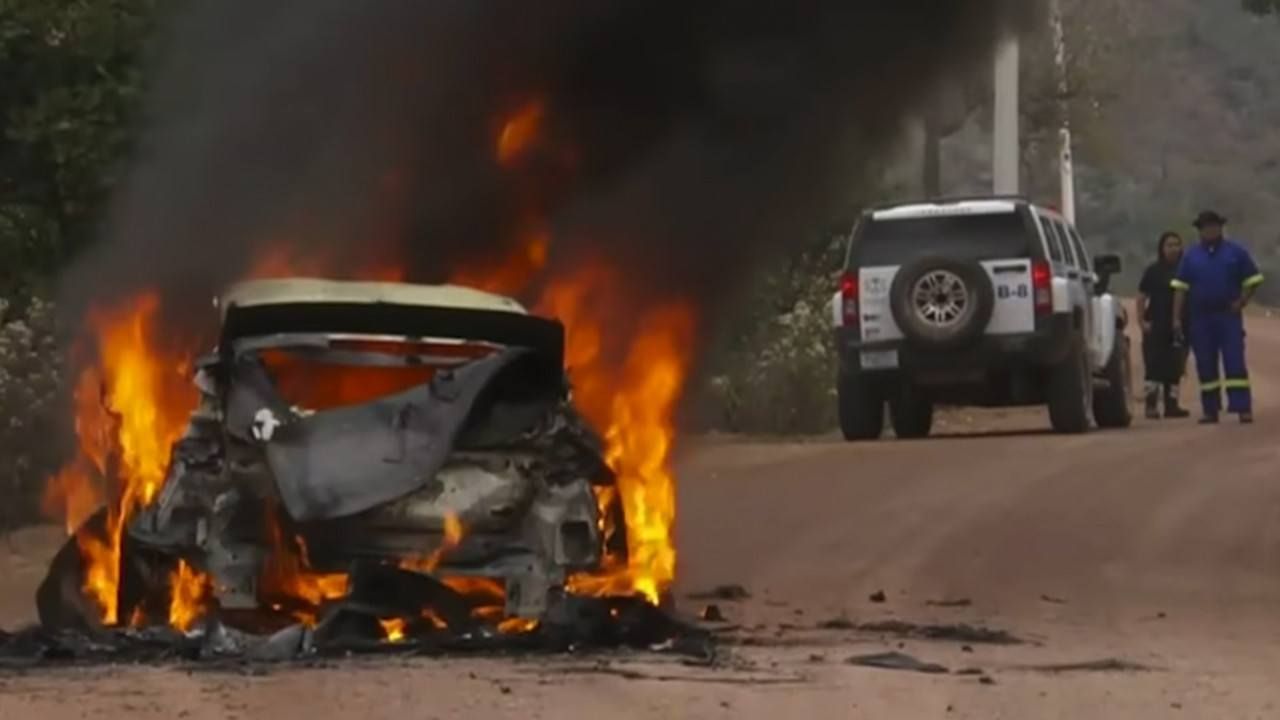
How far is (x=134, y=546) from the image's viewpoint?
1099 centimetres

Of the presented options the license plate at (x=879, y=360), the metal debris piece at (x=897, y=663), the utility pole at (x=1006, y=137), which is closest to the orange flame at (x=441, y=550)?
the metal debris piece at (x=897, y=663)

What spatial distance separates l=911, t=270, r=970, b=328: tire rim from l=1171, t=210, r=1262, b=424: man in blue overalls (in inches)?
97.9

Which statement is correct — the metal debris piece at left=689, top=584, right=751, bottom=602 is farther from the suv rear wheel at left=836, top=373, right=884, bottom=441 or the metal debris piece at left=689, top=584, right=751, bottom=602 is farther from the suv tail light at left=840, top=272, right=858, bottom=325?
the suv rear wheel at left=836, top=373, right=884, bottom=441

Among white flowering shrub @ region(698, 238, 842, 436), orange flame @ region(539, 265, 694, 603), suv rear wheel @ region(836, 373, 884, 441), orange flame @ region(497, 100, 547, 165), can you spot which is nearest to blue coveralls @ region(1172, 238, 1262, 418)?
suv rear wheel @ region(836, 373, 884, 441)

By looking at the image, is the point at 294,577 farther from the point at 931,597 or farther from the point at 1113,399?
the point at 1113,399

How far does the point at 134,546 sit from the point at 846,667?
2.78 metres

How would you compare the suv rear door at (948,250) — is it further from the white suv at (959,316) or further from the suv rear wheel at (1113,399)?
the suv rear wheel at (1113,399)

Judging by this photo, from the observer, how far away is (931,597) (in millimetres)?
13820

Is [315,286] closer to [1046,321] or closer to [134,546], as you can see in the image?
[134,546]

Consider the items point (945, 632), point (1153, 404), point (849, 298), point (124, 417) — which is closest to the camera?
point (124, 417)

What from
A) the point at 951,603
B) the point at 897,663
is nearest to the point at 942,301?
the point at 951,603

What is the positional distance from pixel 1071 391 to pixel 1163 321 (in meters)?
2.89

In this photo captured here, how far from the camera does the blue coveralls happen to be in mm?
23875

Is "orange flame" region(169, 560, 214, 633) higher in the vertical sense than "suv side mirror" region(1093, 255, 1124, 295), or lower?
lower
